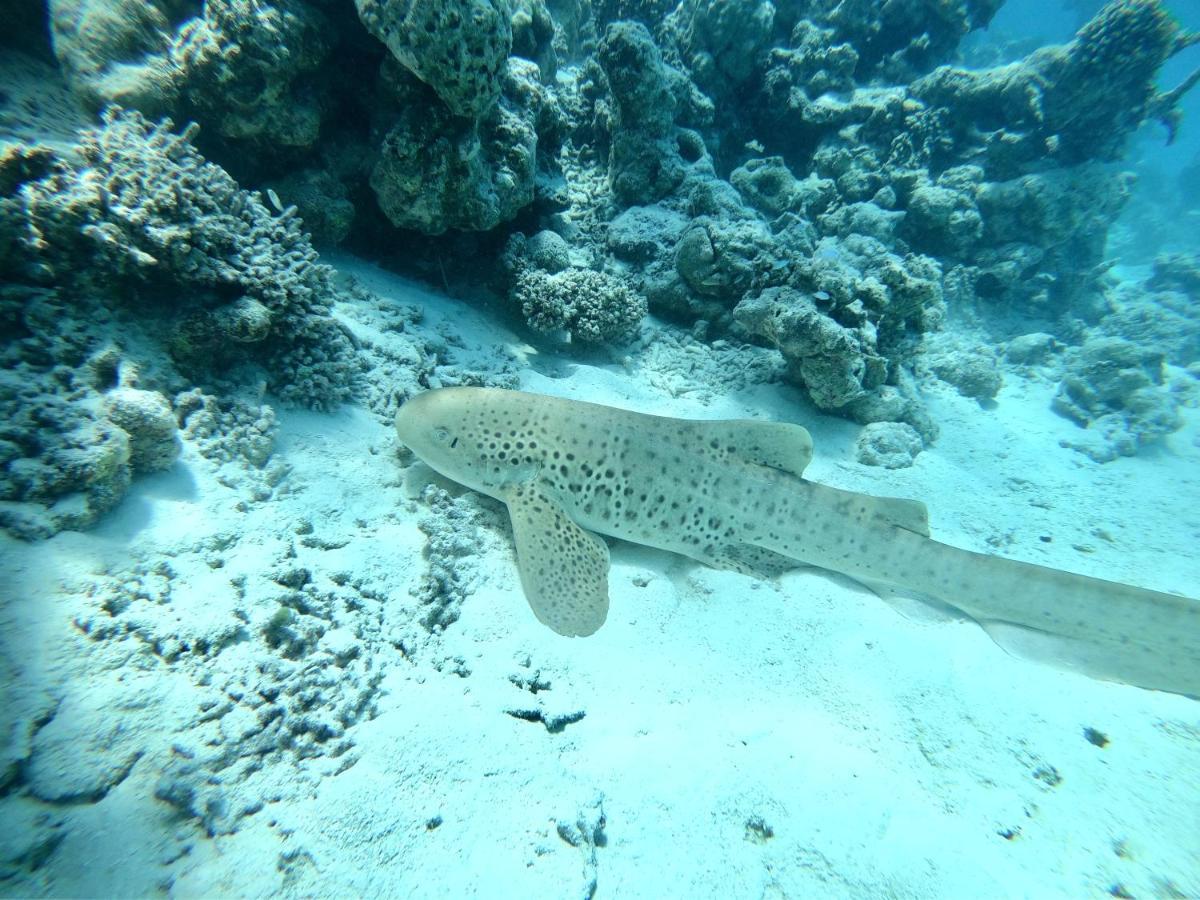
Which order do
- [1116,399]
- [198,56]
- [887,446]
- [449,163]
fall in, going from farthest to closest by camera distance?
1. [1116,399]
2. [887,446]
3. [449,163]
4. [198,56]

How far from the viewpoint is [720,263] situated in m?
7.25

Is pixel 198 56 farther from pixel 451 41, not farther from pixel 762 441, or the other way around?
pixel 762 441

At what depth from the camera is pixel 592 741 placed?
9.67 ft

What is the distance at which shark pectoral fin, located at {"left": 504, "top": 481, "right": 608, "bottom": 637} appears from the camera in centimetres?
350

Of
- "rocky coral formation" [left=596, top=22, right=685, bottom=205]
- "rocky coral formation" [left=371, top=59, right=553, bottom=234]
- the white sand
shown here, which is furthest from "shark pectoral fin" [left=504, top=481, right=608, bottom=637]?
"rocky coral formation" [left=596, top=22, right=685, bottom=205]

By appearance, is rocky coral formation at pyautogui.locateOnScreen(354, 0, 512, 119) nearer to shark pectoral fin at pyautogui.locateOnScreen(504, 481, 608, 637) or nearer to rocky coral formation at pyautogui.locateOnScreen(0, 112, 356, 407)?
rocky coral formation at pyautogui.locateOnScreen(0, 112, 356, 407)

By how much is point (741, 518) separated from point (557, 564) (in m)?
1.69

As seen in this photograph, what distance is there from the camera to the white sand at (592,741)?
2154mm

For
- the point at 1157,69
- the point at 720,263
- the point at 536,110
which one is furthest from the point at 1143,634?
the point at 1157,69


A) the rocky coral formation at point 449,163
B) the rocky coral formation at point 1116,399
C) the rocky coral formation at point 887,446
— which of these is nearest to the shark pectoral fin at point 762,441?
the rocky coral formation at point 887,446

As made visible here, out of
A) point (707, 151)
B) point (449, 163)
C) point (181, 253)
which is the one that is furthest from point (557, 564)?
point (707, 151)

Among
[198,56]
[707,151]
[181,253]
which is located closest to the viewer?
[181,253]

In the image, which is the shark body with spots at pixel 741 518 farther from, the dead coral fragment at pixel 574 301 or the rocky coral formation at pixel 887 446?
the dead coral fragment at pixel 574 301

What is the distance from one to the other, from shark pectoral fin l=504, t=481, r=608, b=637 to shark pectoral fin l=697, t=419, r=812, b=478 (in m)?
1.41
